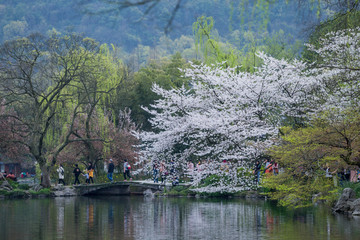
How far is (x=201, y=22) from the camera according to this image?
88.1 feet

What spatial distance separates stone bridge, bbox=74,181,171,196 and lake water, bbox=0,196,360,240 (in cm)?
1037

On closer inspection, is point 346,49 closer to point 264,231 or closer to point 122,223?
point 264,231

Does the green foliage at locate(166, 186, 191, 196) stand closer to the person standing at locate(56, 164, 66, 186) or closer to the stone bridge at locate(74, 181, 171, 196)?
the stone bridge at locate(74, 181, 171, 196)

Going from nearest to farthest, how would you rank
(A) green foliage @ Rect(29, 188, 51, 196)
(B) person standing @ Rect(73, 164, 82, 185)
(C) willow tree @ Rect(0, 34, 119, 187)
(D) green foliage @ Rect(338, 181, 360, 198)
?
(D) green foliage @ Rect(338, 181, 360, 198) < (A) green foliage @ Rect(29, 188, 51, 196) < (C) willow tree @ Rect(0, 34, 119, 187) < (B) person standing @ Rect(73, 164, 82, 185)

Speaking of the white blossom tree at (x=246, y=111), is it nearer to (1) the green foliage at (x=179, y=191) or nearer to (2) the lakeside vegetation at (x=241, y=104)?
(2) the lakeside vegetation at (x=241, y=104)

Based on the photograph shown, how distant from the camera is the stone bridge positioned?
32.0 m

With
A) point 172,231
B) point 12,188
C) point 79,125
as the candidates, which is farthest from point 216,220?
point 79,125

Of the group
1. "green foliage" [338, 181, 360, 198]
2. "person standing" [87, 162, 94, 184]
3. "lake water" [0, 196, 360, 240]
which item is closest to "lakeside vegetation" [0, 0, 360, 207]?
"green foliage" [338, 181, 360, 198]

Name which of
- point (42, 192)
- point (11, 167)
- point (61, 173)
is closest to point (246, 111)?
point (42, 192)

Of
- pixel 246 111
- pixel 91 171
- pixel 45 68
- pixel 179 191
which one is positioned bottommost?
pixel 179 191

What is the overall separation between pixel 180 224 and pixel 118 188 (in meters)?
18.5

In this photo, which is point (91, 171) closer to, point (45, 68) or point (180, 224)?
point (45, 68)

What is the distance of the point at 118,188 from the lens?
3409cm

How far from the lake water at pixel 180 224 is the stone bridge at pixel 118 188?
10.4m
